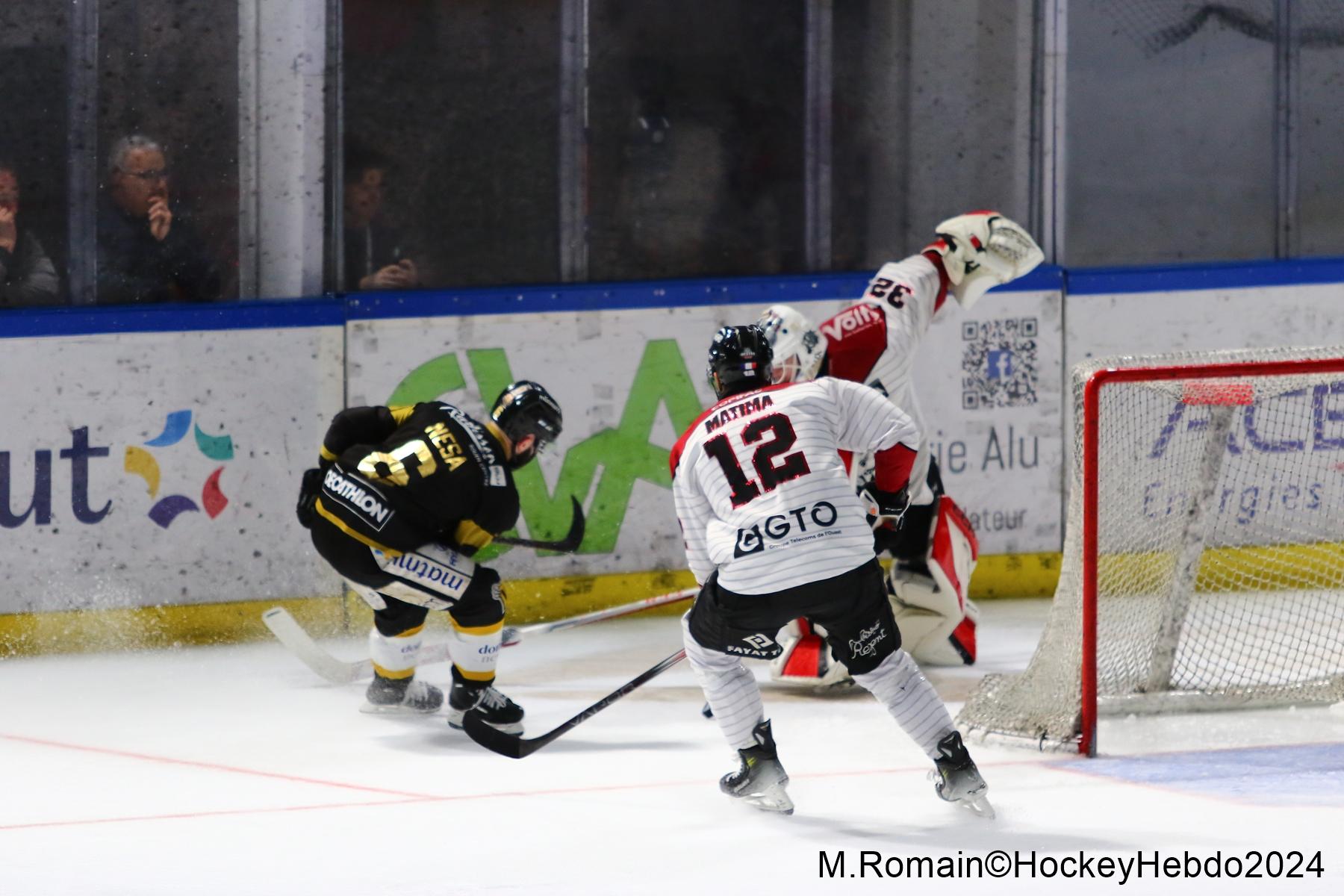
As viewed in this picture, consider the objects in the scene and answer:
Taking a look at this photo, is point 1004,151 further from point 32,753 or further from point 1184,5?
point 32,753

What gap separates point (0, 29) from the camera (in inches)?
238

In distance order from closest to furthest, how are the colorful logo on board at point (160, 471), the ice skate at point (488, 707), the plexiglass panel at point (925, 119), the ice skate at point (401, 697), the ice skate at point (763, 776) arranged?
the ice skate at point (763, 776) < the ice skate at point (488, 707) < the ice skate at point (401, 697) < the colorful logo on board at point (160, 471) < the plexiglass panel at point (925, 119)

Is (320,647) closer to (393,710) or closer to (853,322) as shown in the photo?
(393,710)

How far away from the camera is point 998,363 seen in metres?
6.69

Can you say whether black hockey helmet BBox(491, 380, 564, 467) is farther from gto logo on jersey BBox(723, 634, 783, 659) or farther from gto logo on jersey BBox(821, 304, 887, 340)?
gto logo on jersey BBox(723, 634, 783, 659)

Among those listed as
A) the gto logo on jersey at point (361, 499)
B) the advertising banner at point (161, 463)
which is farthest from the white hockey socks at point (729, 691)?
the advertising banner at point (161, 463)

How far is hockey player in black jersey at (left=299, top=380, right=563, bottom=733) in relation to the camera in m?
4.89

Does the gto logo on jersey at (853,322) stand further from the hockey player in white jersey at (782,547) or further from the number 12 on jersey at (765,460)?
the number 12 on jersey at (765,460)

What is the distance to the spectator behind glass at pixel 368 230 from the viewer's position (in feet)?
21.1

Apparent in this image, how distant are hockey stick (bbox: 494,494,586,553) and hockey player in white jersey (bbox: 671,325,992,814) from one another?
1383mm

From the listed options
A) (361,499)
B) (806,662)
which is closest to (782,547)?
(361,499)

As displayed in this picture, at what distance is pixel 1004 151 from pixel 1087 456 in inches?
106

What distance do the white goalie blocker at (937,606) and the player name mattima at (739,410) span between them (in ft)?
5.14

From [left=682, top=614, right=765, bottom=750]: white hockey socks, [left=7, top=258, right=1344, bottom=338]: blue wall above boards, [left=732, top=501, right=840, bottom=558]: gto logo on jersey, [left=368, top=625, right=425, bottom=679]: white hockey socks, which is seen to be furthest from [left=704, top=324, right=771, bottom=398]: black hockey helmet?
[left=7, top=258, right=1344, bottom=338]: blue wall above boards
